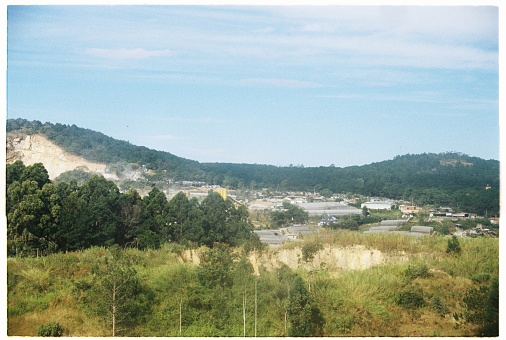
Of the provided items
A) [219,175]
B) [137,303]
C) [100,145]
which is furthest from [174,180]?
[137,303]

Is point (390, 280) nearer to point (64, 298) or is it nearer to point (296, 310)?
point (296, 310)

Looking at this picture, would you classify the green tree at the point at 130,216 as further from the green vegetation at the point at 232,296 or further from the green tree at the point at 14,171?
the green tree at the point at 14,171

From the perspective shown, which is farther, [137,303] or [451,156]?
[451,156]

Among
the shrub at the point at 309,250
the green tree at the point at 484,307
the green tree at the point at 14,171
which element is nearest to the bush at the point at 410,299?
the green tree at the point at 484,307

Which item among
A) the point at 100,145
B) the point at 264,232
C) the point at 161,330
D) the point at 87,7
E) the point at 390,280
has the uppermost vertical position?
the point at 87,7

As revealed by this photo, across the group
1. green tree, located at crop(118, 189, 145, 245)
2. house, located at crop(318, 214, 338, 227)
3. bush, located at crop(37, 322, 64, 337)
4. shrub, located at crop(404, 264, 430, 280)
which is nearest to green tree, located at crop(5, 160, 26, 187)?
green tree, located at crop(118, 189, 145, 245)

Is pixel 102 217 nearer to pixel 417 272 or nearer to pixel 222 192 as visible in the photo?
pixel 222 192

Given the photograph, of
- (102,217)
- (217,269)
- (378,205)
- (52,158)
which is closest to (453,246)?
Result: (378,205)

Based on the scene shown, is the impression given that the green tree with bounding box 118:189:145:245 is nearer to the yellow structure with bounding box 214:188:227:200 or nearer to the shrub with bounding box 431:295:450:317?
the yellow structure with bounding box 214:188:227:200
